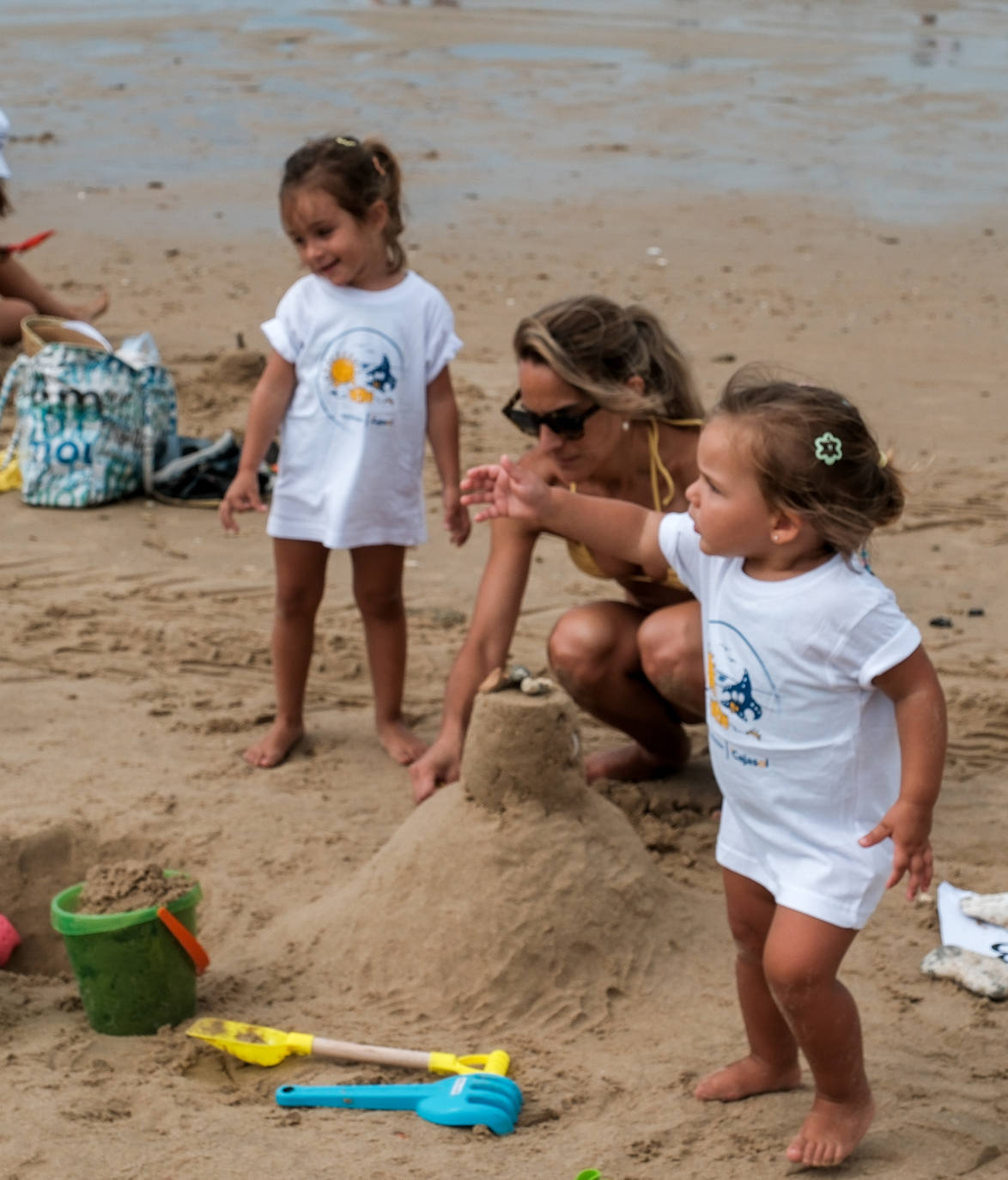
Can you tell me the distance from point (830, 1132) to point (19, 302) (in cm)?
600

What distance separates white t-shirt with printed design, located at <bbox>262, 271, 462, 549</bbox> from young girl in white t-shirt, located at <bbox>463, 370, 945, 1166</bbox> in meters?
1.56

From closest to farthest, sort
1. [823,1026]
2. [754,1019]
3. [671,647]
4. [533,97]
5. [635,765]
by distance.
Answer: [823,1026] → [754,1019] → [671,647] → [635,765] → [533,97]

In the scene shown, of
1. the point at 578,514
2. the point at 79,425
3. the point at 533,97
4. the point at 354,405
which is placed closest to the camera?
the point at 578,514

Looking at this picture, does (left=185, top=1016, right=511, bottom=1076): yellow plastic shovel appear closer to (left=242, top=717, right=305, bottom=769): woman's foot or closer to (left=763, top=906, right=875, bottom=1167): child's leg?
(left=763, top=906, right=875, bottom=1167): child's leg

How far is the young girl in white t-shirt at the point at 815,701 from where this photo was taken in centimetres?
234

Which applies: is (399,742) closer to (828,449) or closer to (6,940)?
(6,940)

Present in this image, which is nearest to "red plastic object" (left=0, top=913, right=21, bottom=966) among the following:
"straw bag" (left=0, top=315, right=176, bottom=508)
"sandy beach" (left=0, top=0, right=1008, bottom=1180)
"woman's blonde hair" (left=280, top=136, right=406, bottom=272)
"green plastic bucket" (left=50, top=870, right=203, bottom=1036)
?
"sandy beach" (left=0, top=0, right=1008, bottom=1180)

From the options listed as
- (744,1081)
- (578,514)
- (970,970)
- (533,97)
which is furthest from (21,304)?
(533,97)

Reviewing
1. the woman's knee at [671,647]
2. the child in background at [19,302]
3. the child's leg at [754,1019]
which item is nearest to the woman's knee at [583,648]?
the woman's knee at [671,647]

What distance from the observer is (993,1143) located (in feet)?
8.41

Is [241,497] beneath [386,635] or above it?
above

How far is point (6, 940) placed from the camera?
3301 millimetres

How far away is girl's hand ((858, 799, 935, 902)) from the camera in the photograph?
229 cm

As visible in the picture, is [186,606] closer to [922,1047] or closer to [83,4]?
[922,1047]
